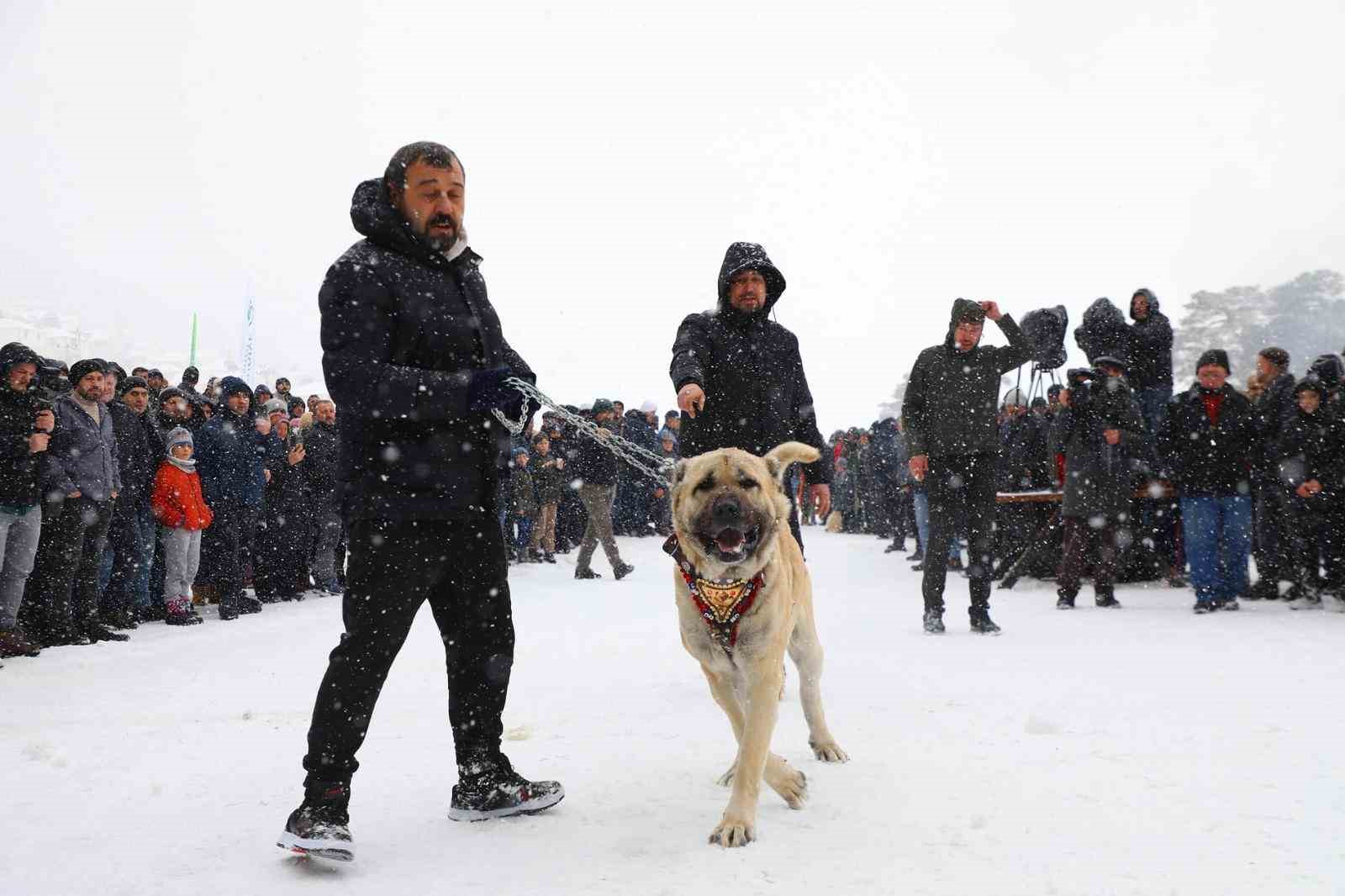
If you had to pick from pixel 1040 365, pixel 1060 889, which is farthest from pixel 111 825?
pixel 1040 365

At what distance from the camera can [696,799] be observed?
330 cm

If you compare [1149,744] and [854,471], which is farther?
[854,471]

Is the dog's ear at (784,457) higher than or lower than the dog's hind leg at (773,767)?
higher

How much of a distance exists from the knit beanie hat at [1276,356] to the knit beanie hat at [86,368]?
1143 cm

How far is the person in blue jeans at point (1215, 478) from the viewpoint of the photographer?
8.55m

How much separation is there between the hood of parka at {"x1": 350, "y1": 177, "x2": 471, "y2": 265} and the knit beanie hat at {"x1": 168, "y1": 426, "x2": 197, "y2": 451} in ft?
22.4

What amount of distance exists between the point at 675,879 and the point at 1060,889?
3.54 feet

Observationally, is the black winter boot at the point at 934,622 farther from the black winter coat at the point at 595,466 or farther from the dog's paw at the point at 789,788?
the black winter coat at the point at 595,466

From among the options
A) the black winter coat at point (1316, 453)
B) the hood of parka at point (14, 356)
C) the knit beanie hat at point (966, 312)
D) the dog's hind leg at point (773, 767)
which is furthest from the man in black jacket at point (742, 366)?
the black winter coat at point (1316, 453)

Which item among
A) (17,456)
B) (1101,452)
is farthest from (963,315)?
(17,456)

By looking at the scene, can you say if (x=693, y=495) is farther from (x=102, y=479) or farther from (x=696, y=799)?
(x=102, y=479)

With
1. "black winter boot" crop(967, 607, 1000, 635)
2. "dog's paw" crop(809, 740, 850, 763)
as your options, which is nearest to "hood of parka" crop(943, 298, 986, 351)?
"black winter boot" crop(967, 607, 1000, 635)

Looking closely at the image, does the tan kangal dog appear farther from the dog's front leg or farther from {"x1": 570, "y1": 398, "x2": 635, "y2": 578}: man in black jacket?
{"x1": 570, "y1": 398, "x2": 635, "y2": 578}: man in black jacket

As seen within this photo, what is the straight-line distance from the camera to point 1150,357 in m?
10.8
